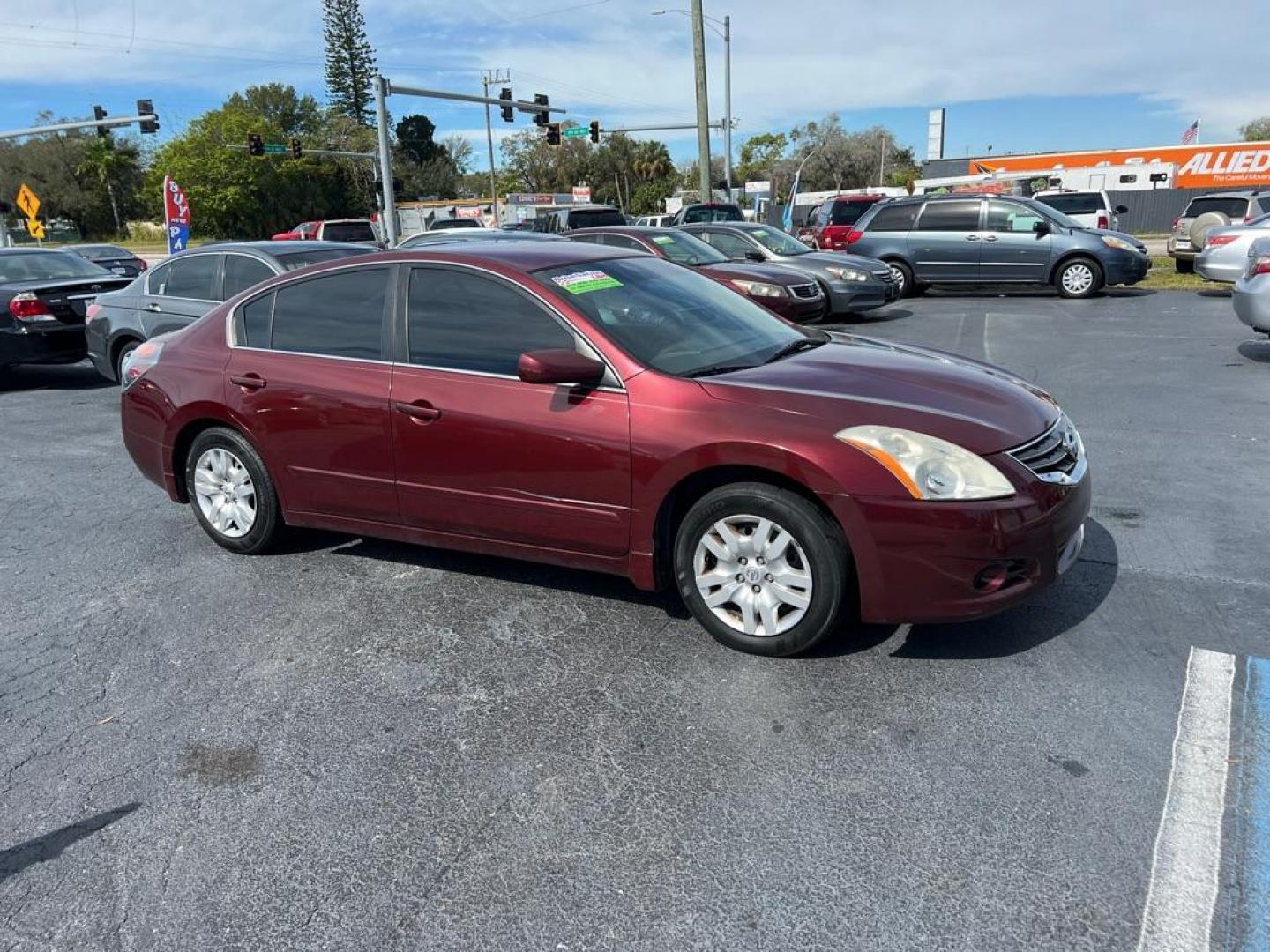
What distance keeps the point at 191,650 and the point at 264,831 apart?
1454 millimetres

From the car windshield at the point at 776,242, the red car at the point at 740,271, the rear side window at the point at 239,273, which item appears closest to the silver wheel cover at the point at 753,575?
the rear side window at the point at 239,273

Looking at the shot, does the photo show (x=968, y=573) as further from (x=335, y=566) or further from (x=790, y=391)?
(x=335, y=566)

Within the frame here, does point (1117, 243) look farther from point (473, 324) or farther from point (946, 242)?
point (473, 324)

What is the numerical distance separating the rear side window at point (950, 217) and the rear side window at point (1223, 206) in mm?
6296

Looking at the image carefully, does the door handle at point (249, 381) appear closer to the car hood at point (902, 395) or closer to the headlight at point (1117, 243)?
the car hood at point (902, 395)

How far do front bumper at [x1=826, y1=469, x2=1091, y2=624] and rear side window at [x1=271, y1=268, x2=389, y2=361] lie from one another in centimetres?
237

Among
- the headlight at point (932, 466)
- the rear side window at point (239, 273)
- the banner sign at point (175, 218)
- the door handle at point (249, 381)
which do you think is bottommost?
the headlight at point (932, 466)

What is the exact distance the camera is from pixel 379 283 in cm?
460

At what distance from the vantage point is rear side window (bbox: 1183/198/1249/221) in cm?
1966

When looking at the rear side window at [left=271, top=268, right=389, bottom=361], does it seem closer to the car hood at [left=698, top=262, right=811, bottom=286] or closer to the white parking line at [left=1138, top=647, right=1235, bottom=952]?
the white parking line at [left=1138, top=647, right=1235, bottom=952]

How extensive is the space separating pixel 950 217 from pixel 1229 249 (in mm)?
4359

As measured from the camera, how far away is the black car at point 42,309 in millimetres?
10492

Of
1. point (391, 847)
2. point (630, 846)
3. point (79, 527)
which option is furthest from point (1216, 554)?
point (79, 527)

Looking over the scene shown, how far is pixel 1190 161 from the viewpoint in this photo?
47.3 meters
